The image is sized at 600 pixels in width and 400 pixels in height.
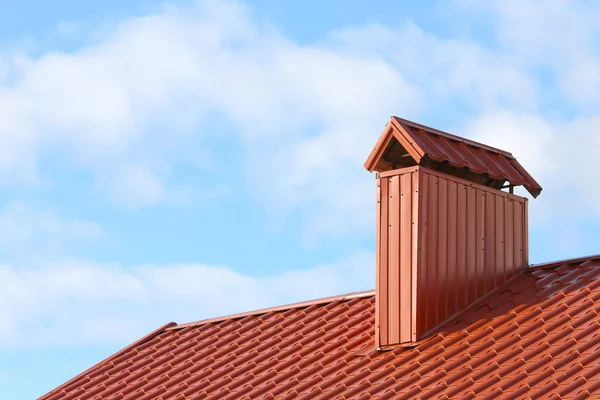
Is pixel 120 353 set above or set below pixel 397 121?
below

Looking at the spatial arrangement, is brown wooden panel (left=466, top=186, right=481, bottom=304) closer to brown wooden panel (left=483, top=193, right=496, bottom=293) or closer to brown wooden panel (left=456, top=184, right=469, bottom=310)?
brown wooden panel (left=456, top=184, right=469, bottom=310)

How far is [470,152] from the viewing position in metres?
14.5

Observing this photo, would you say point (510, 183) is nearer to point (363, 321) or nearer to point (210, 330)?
point (363, 321)

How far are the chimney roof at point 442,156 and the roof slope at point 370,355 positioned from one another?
1.35 metres

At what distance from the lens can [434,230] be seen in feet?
44.3

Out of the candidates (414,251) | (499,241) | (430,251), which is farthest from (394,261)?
(499,241)

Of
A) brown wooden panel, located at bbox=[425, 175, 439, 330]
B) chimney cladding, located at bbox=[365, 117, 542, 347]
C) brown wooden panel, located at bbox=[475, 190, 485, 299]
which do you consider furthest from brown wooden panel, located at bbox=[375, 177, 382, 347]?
brown wooden panel, located at bbox=[475, 190, 485, 299]

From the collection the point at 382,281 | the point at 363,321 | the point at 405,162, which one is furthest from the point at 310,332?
the point at 405,162

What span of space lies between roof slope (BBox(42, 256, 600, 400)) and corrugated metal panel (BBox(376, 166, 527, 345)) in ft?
0.81

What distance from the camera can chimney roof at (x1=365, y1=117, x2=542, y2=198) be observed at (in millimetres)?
13555

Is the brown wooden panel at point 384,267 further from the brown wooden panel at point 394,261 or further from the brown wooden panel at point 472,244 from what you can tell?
the brown wooden panel at point 472,244

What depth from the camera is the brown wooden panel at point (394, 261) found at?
13273mm

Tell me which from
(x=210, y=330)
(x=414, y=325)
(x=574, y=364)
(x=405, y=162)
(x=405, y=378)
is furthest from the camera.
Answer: (x=210, y=330)

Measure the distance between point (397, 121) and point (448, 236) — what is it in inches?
62.7
